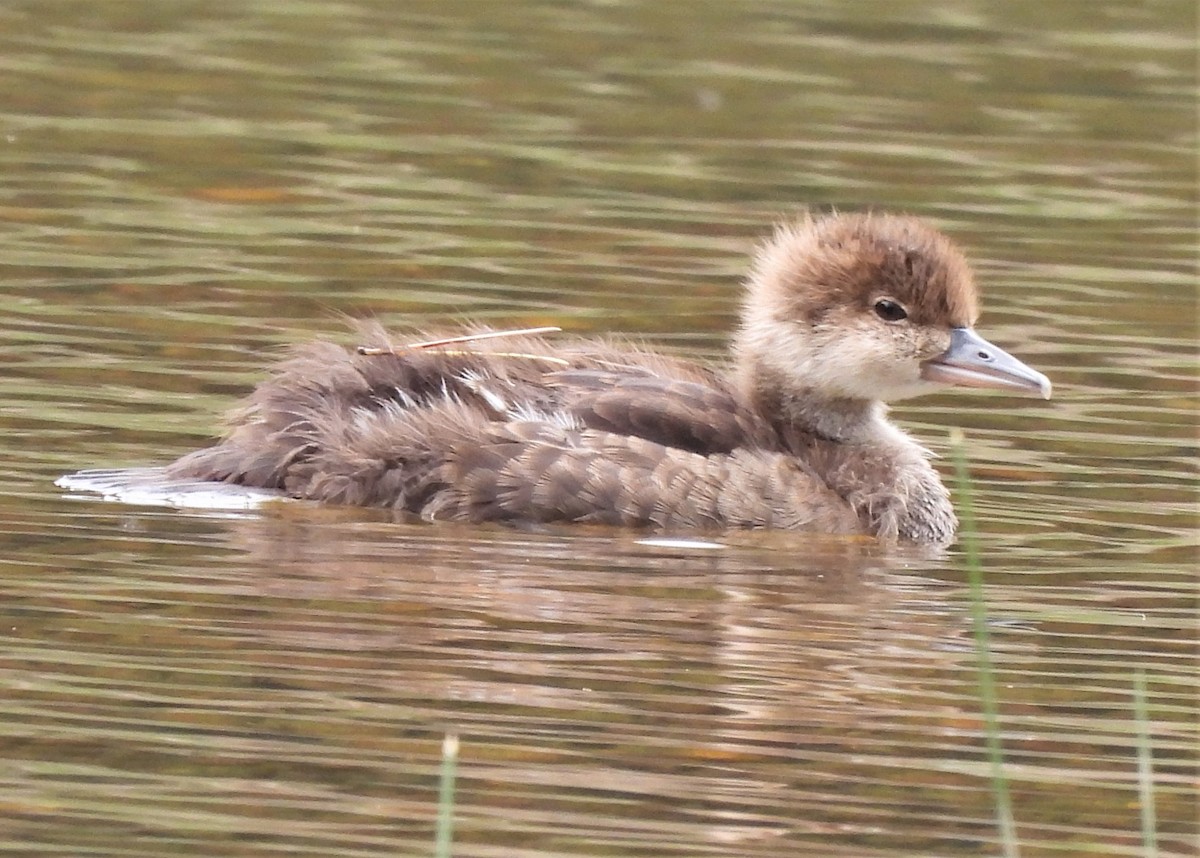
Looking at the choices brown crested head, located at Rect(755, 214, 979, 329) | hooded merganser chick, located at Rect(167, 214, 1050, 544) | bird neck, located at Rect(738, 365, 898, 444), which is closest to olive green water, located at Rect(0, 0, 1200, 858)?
hooded merganser chick, located at Rect(167, 214, 1050, 544)

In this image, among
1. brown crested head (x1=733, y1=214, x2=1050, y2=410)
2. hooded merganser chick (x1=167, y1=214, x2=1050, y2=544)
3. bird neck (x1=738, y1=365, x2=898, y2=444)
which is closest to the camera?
hooded merganser chick (x1=167, y1=214, x2=1050, y2=544)

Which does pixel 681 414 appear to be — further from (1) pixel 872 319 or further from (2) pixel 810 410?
(1) pixel 872 319

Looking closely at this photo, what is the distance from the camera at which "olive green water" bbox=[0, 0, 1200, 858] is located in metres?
6.18

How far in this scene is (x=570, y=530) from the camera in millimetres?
8688

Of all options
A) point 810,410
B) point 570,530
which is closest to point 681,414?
point 570,530

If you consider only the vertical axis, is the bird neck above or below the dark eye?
below

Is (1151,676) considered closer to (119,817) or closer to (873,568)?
(873,568)

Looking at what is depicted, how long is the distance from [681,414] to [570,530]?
54 centimetres

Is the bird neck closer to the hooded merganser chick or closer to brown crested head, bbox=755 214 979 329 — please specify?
the hooded merganser chick

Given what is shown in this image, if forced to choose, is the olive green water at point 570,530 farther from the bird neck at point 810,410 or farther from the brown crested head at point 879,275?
the brown crested head at point 879,275

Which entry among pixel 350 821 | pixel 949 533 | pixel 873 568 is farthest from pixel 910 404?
pixel 350 821

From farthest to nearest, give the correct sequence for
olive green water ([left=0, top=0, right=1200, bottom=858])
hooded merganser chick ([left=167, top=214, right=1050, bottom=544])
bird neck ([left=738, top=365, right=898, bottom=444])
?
bird neck ([left=738, top=365, right=898, bottom=444]) → hooded merganser chick ([left=167, top=214, right=1050, bottom=544]) → olive green water ([left=0, top=0, right=1200, bottom=858])

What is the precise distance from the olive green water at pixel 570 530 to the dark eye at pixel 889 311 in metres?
0.67

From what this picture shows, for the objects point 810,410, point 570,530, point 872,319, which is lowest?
point 570,530
